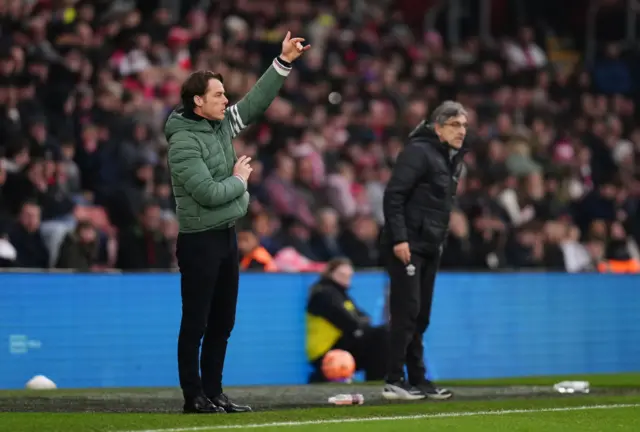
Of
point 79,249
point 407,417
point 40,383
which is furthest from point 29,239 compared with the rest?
point 407,417

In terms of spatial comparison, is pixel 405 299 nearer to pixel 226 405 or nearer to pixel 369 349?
pixel 226 405

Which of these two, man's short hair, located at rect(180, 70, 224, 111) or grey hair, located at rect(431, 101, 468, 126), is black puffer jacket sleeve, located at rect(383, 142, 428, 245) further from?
man's short hair, located at rect(180, 70, 224, 111)

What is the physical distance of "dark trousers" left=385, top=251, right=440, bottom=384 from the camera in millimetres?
11047

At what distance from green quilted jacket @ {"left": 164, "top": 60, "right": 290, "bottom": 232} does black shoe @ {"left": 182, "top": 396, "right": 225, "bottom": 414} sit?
1073 millimetres

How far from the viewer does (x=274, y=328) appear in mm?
14758

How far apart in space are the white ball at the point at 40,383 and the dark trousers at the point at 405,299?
348 cm

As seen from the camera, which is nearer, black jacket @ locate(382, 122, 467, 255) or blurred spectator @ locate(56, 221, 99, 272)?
black jacket @ locate(382, 122, 467, 255)

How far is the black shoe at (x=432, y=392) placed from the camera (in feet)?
36.3

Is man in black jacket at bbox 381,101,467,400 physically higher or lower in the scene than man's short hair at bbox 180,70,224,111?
lower

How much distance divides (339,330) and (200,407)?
574cm

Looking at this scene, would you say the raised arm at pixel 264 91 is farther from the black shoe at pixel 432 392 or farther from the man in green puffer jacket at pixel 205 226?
the black shoe at pixel 432 392

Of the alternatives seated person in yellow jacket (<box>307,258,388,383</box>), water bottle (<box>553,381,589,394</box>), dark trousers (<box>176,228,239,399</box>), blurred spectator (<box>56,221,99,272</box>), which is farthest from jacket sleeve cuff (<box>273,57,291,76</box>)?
seated person in yellow jacket (<box>307,258,388,383</box>)

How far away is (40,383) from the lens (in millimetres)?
13055

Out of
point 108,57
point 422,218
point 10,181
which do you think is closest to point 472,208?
point 108,57
